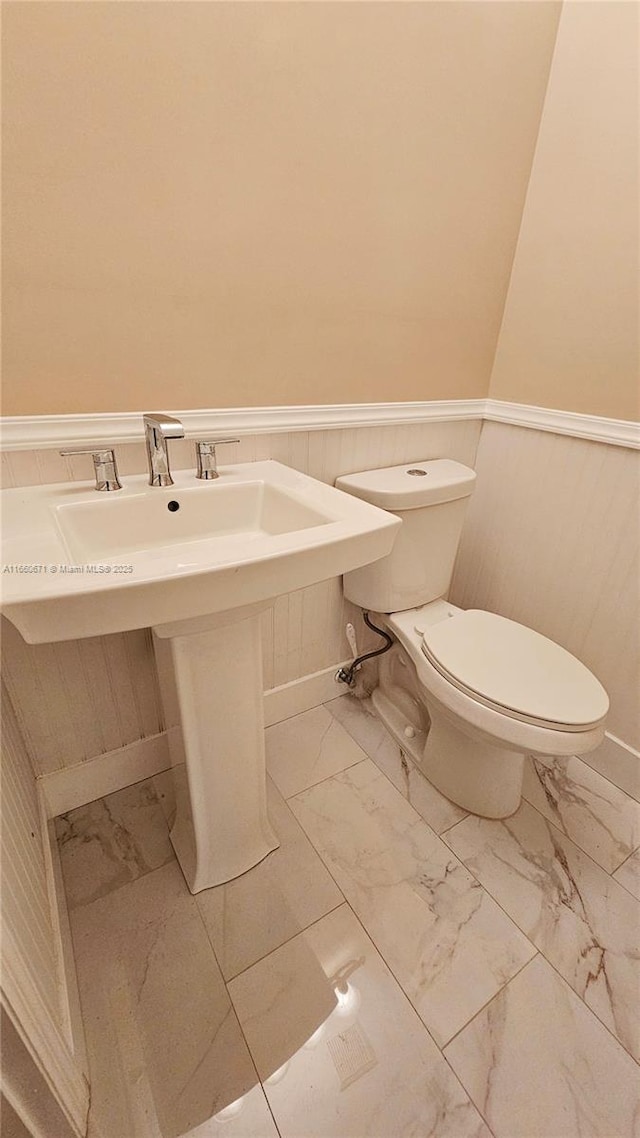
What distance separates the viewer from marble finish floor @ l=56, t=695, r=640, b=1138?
2.43ft

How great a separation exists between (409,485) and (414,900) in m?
0.94

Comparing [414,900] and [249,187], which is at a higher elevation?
[249,187]

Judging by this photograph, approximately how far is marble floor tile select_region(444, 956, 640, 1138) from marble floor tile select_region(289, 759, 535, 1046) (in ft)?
0.12

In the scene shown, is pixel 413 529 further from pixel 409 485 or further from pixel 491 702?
pixel 491 702

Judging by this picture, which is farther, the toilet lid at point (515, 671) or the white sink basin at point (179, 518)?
the toilet lid at point (515, 671)

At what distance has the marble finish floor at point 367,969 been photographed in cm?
74

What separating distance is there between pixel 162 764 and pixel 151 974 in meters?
0.46

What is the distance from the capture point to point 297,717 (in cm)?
148

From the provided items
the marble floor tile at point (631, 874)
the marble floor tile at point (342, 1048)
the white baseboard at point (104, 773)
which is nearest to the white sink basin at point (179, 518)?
the white baseboard at point (104, 773)

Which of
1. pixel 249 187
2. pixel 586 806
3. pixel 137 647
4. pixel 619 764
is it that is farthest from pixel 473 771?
pixel 249 187

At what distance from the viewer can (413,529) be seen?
119cm

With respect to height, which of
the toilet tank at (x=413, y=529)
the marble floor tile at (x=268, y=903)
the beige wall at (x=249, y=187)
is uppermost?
the beige wall at (x=249, y=187)

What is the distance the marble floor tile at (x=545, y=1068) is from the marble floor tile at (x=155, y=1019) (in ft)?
1.16

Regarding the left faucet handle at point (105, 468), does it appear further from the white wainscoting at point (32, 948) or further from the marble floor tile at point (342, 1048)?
the marble floor tile at point (342, 1048)
